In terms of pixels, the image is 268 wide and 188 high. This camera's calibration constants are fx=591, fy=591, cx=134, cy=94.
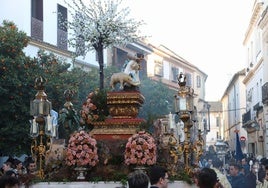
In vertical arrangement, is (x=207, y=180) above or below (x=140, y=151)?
below

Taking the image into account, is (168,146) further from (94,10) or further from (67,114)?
(94,10)

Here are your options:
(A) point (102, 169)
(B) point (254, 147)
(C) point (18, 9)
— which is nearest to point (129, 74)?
(A) point (102, 169)

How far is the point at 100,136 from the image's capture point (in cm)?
1386

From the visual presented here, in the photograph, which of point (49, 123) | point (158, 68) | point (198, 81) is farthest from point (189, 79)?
Result: point (49, 123)

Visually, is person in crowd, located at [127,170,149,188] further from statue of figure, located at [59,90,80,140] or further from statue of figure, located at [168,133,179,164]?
statue of figure, located at [59,90,80,140]

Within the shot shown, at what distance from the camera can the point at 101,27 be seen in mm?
16031

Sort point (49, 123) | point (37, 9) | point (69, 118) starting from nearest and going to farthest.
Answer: point (49, 123), point (69, 118), point (37, 9)

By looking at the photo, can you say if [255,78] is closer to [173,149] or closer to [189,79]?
[189,79]

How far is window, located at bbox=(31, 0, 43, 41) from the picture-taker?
103ft

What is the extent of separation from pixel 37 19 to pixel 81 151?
20893 millimetres

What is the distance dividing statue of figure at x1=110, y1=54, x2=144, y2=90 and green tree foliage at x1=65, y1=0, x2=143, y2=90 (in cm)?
163

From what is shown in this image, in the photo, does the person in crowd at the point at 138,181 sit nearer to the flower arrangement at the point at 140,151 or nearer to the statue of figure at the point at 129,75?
the flower arrangement at the point at 140,151

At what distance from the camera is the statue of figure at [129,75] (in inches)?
556

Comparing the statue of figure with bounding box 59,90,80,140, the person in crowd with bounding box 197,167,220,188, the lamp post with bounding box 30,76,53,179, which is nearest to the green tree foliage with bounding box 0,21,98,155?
the statue of figure with bounding box 59,90,80,140
